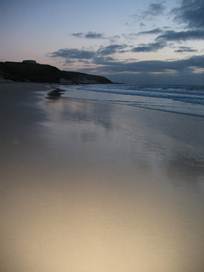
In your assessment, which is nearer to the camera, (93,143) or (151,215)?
(151,215)

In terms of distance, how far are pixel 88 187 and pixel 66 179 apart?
1.27ft

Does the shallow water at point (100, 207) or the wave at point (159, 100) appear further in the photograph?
the wave at point (159, 100)

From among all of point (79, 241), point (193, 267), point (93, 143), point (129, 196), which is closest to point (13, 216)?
point (79, 241)

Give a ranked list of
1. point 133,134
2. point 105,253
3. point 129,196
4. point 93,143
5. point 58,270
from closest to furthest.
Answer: point 58,270 → point 105,253 → point 129,196 → point 93,143 → point 133,134

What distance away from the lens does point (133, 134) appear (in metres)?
6.98

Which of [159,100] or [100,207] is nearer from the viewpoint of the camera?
[100,207]

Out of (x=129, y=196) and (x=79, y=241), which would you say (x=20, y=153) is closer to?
(x=129, y=196)

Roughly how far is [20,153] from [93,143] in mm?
1561

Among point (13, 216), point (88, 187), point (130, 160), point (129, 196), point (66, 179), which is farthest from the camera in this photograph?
point (130, 160)

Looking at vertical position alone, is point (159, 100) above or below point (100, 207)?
above

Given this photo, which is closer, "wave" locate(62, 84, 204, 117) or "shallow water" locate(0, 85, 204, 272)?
"shallow water" locate(0, 85, 204, 272)

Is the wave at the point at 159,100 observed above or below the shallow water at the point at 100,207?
above

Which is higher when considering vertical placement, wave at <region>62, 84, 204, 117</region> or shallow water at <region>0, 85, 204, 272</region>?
wave at <region>62, 84, 204, 117</region>

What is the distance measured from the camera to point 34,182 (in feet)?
11.0
